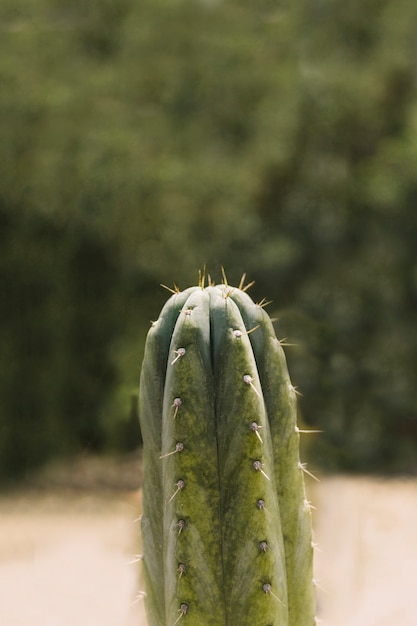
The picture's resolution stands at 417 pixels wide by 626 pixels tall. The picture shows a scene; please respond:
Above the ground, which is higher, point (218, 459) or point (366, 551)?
point (218, 459)

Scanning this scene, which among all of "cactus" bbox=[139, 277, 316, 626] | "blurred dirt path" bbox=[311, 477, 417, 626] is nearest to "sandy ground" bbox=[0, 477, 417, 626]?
"blurred dirt path" bbox=[311, 477, 417, 626]

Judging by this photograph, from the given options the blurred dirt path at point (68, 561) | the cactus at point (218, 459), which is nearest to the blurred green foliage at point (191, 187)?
the blurred dirt path at point (68, 561)

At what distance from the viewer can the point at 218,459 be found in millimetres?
1620

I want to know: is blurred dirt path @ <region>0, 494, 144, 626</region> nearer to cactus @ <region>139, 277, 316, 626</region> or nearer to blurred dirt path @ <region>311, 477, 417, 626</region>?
blurred dirt path @ <region>311, 477, 417, 626</region>

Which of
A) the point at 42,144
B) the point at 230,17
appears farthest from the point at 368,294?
the point at 42,144

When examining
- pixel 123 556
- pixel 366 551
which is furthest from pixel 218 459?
pixel 123 556

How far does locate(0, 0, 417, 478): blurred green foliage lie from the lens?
674 centimetres

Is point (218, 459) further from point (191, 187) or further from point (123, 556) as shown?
point (191, 187)

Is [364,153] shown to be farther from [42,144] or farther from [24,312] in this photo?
[24,312]

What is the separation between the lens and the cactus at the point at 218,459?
1.59m

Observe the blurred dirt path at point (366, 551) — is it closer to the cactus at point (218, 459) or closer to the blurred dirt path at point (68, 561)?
the blurred dirt path at point (68, 561)

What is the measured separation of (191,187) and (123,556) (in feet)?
10.2

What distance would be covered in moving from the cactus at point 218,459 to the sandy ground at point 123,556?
6.97ft

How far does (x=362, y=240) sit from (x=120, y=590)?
3605mm
